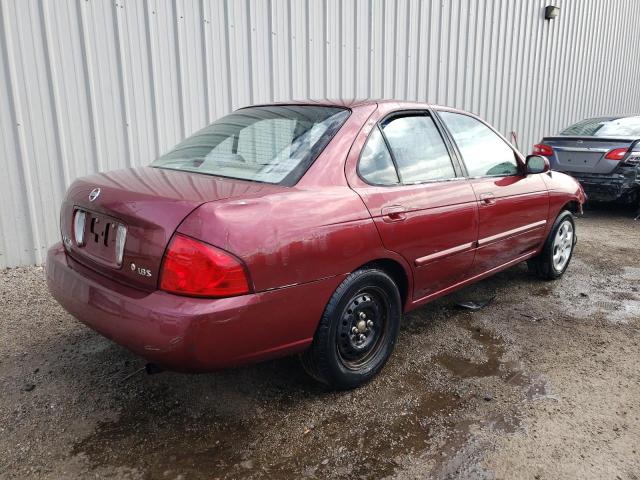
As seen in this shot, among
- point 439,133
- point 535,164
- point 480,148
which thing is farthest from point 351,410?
point 535,164

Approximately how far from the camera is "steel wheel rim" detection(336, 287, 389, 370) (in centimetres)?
255

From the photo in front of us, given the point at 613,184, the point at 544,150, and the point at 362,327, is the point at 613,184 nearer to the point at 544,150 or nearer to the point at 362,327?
the point at 544,150

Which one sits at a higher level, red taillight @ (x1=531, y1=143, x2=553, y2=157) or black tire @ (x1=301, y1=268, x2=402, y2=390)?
red taillight @ (x1=531, y1=143, x2=553, y2=157)

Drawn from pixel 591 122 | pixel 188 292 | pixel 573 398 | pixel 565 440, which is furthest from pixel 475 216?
pixel 591 122

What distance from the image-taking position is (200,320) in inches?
76.7

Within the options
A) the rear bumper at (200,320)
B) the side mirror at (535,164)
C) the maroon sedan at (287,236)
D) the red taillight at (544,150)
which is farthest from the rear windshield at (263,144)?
the red taillight at (544,150)

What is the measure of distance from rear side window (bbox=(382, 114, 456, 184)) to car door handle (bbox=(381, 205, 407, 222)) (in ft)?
0.70

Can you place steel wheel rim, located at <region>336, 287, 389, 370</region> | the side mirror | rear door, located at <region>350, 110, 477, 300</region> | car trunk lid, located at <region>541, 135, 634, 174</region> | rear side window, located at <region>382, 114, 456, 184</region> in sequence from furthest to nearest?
1. car trunk lid, located at <region>541, 135, 634, 174</region>
2. the side mirror
3. rear side window, located at <region>382, 114, 456, 184</region>
4. rear door, located at <region>350, 110, 477, 300</region>
5. steel wheel rim, located at <region>336, 287, 389, 370</region>

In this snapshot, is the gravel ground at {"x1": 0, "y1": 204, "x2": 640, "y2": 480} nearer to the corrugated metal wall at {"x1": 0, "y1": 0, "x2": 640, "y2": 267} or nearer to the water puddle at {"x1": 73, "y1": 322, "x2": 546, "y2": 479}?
the water puddle at {"x1": 73, "y1": 322, "x2": 546, "y2": 479}

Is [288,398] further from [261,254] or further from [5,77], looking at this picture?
[5,77]

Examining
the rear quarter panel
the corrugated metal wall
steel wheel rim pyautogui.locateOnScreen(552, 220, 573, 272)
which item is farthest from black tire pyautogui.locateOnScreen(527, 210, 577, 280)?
the corrugated metal wall

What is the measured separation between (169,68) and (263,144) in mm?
2859

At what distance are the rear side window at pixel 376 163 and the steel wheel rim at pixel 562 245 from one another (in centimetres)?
237

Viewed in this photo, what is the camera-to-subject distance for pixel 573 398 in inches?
104
